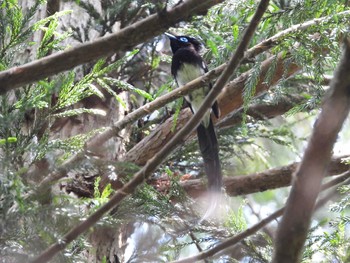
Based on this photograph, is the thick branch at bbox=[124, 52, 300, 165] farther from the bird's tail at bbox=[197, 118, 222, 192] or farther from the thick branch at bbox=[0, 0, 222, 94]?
the thick branch at bbox=[0, 0, 222, 94]

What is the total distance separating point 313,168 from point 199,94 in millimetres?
3346

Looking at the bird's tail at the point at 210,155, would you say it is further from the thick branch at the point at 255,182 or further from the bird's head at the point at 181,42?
the bird's head at the point at 181,42

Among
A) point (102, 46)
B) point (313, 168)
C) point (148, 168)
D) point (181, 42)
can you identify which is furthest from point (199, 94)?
point (313, 168)

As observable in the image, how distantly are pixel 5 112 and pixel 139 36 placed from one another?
2.55 ft

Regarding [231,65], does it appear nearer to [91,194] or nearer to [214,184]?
[214,184]

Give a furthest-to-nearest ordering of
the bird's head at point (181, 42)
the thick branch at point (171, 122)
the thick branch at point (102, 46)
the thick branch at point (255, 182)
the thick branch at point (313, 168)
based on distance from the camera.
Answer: the bird's head at point (181, 42)
the thick branch at point (255, 182)
the thick branch at point (171, 122)
the thick branch at point (102, 46)
the thick branch at point (313, 168)

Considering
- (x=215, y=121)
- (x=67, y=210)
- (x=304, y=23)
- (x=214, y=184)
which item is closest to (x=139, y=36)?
(x=67, y=210)

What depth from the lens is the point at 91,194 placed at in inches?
147

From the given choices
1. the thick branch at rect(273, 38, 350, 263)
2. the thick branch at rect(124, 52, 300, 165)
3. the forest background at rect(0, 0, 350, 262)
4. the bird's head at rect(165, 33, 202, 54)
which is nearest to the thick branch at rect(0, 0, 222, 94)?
the forest background at rect(0, 0, 350, 262)

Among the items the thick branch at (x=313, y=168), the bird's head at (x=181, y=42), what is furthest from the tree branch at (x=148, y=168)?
the bird's head at (x=181, y=42)

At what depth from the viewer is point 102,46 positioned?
185cm

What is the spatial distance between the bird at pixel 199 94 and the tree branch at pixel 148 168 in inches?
60.5

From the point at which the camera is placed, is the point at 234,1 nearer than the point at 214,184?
Yes

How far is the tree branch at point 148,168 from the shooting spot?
6.14 ft
